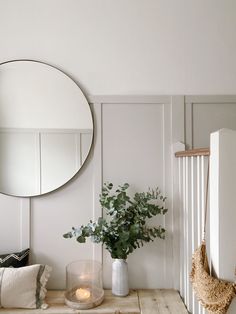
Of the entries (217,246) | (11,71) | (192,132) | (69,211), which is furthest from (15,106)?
(217,246)

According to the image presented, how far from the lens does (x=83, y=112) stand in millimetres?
1646

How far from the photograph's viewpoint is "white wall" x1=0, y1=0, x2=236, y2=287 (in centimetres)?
166

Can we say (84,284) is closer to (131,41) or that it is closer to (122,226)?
(122,226)

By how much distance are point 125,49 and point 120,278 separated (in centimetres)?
133

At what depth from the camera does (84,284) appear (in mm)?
1538

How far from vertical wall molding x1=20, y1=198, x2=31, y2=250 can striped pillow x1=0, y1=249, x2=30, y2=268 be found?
69mm

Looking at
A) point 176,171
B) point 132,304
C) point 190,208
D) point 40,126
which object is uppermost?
point 40,126

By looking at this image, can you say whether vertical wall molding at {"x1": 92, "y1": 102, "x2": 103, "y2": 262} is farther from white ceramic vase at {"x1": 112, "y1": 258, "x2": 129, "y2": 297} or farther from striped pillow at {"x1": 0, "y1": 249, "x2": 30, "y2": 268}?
striped pillow at {"x1": 0, "y1": 249, "x2": 30, "y2": 268}

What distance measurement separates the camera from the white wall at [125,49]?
5.45ft

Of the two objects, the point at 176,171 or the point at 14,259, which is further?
the point at 176,171

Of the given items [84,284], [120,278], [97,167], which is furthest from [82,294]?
[97,167]

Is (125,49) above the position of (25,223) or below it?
above

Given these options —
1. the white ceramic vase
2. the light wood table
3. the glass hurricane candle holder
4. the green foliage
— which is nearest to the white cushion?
the light wood table

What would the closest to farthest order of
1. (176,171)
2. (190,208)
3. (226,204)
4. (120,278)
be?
(226,204)
(190,208)
(120,278)
(176,171)
